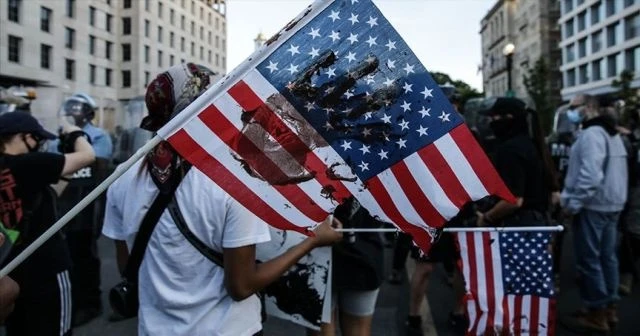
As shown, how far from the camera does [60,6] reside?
4322cm

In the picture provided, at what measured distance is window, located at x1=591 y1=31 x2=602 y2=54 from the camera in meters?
51.0

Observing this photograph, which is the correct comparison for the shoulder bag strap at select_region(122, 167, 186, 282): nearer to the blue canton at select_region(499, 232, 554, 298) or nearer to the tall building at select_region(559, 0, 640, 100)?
the blue canton at select_region(499, 232, 554, 298)

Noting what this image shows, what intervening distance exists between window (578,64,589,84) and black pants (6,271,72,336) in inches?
2294

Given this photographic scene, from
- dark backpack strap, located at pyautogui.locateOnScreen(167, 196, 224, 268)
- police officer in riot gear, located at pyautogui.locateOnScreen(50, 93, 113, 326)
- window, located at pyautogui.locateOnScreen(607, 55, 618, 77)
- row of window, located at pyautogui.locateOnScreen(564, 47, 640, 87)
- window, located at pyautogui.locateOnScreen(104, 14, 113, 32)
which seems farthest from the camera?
window, located at pyautogui.locateOnScreen(104, 14, 113, 32)

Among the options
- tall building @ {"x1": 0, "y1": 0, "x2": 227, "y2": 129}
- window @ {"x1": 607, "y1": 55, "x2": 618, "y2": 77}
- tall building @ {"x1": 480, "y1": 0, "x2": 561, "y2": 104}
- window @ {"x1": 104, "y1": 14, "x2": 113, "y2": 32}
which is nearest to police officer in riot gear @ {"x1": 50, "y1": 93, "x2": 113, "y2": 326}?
tall building @ {"x1": 0, "y1": 0, "x2": 227, "y2": 129}

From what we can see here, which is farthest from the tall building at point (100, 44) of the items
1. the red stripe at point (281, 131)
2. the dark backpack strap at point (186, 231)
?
the red stripe at point (281, 131)

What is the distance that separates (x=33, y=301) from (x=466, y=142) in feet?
7.98

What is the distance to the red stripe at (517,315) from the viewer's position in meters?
2.80

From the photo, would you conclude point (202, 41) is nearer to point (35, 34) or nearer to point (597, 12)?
point (35, 34)

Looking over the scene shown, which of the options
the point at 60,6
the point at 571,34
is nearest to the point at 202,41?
the point at 60,6

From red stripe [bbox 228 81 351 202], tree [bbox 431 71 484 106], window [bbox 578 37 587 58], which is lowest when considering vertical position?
red stripe [bbox 228 81 351 202]

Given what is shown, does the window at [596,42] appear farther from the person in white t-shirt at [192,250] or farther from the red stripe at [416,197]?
the person in white t-shirt at [192,250]

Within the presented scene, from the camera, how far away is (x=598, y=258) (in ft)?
14.8

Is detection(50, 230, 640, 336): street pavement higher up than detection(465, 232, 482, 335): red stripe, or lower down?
lower down
